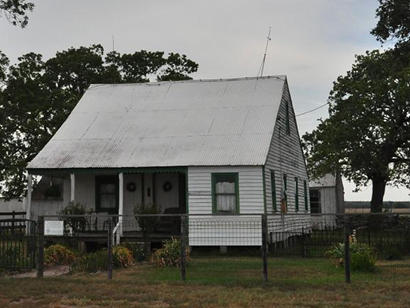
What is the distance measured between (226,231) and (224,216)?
527 millimetres

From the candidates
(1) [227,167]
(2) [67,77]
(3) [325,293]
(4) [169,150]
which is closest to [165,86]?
(4) [169,150]

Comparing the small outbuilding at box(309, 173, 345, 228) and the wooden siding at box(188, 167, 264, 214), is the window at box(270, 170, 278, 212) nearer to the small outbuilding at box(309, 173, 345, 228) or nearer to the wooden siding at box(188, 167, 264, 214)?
the wooden siding at box(188, 167, 264, 214)

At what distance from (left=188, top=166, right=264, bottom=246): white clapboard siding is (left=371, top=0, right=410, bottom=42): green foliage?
8.29 metres

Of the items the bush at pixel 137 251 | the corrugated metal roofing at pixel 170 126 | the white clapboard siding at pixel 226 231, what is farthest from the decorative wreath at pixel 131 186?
the bush at pixel 137 251

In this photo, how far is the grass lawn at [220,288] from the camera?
965 cm

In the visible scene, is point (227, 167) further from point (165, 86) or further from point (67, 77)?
point (67, 77)

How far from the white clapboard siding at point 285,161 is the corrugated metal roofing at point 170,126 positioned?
933 mm

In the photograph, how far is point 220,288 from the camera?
1092cm

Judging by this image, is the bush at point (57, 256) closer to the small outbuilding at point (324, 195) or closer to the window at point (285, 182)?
the window at point (285, 182)

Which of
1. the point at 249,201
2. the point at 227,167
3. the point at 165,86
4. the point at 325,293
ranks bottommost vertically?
the point at 325,293

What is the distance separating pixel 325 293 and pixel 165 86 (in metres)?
16.7

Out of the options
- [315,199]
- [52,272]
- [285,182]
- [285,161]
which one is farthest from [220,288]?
[315,199]

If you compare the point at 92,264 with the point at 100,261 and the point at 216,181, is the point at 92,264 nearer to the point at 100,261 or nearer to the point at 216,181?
the point at 100,261

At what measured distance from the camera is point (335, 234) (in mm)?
17094
